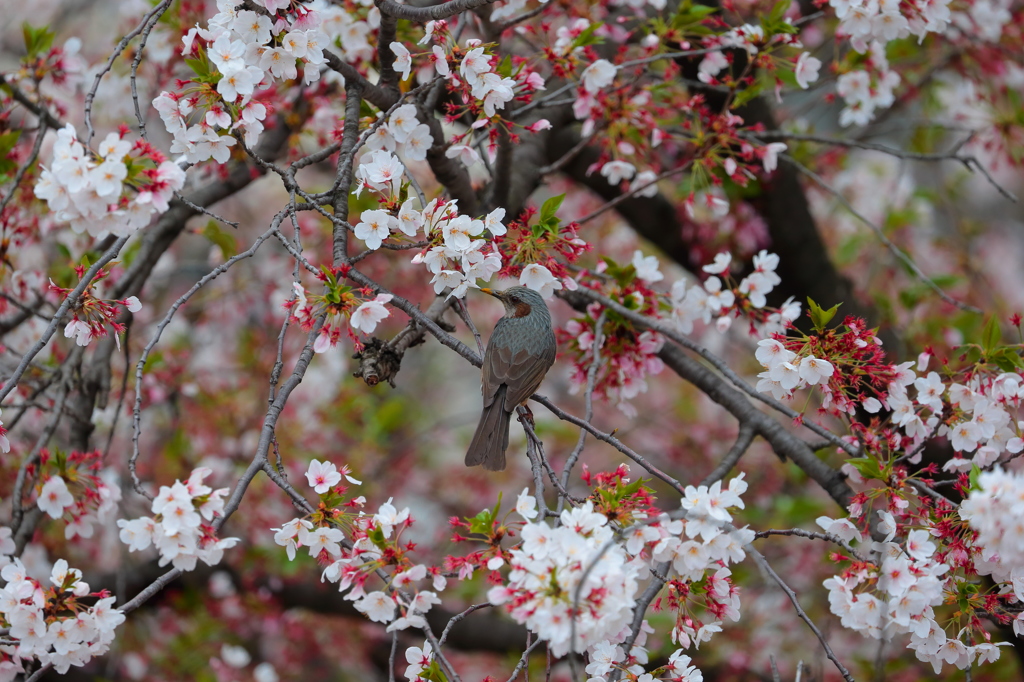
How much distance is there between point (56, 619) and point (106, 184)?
947mm

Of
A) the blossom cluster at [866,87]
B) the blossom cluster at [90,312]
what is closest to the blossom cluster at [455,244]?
the blossom cluster at [90,312]

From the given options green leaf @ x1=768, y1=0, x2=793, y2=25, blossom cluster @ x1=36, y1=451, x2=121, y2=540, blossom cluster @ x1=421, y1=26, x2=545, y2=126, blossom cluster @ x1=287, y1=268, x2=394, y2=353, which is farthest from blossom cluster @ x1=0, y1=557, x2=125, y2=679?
green leaf @ x1=768, y1=0, x2=793, y2=25

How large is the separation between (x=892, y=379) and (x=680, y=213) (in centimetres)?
199

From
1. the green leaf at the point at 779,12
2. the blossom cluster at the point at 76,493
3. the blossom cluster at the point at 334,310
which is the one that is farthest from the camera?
the green leaf at the point at 779,12

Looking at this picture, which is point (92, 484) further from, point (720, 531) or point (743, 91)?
point (743, 91)

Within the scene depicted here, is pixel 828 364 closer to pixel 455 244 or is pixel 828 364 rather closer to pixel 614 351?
pixel 614 351

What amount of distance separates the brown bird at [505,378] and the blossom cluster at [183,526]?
78 cm

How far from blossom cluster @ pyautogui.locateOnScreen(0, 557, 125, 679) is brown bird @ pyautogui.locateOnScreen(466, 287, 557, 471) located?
981 millimetres

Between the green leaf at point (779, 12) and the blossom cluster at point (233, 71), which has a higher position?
the blossom cluster at point (233, 71)

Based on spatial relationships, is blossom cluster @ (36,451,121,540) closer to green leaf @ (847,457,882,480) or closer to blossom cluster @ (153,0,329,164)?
blossom cluster @ (153,0,329,164)

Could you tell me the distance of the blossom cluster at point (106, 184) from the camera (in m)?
1.50

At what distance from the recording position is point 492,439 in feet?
7.61

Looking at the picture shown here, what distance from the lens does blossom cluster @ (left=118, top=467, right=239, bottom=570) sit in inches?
61.1

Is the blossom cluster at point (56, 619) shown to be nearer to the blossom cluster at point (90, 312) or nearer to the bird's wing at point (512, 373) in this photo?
the blossom cluster at point (90, 312)
